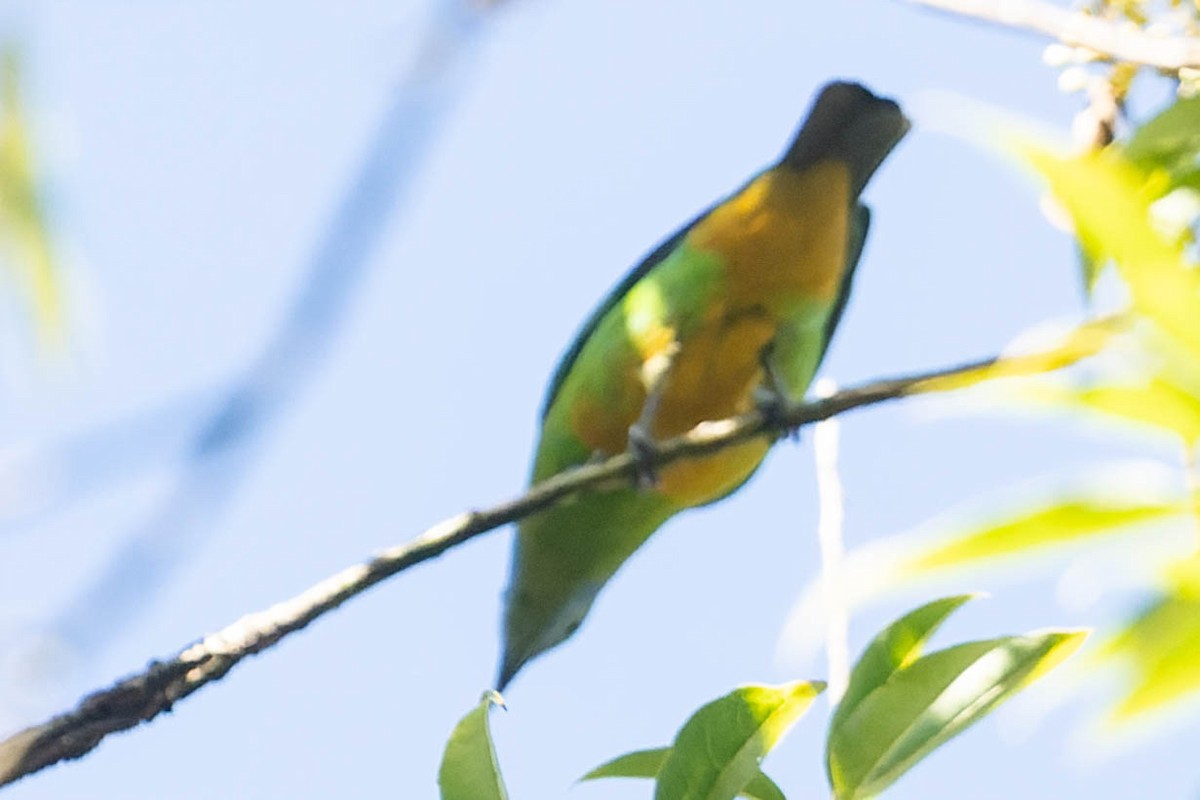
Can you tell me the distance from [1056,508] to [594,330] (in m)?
3.84

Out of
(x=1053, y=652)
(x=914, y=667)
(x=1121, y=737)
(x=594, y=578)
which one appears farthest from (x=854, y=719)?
(x=594, y=578)

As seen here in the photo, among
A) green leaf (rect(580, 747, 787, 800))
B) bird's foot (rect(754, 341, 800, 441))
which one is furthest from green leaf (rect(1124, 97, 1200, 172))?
bird's foot (rect(754, 341, 800, 441))

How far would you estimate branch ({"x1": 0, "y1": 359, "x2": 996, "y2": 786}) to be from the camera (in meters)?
2.15

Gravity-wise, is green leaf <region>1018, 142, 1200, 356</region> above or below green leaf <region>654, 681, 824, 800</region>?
below

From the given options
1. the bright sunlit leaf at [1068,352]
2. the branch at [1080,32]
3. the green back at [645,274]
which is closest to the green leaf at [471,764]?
the bright sunlit leaf at [1068,352]

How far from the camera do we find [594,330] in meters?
5.02

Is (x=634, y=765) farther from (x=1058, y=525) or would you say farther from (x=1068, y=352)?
(x=1058, y=525)

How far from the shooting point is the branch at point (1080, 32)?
1.62 meters

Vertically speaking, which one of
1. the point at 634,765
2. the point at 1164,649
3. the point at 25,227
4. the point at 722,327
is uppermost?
the point at 722,327

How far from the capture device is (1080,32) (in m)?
1.71

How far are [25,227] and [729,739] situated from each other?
4.37ft

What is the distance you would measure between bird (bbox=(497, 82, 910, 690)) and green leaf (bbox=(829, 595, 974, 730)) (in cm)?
165

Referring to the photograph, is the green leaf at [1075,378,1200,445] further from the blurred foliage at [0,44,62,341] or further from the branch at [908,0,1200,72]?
the blurred foliage at [0,44,62,341]

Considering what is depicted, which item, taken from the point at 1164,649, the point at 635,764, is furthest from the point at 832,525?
the point at 1164,649
